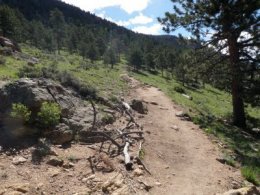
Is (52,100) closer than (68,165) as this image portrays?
No

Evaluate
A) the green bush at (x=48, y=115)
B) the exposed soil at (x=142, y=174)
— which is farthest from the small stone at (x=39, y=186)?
the green bush at (x=48, y=115)

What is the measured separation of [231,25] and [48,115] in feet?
43.1

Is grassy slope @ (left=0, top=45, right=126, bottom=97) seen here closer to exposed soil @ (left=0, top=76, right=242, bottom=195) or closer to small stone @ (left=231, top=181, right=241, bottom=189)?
exposed soil @ (left=0, top=76, right=242, bottom=195)

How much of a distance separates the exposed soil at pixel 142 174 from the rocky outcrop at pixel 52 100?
2.21 ft

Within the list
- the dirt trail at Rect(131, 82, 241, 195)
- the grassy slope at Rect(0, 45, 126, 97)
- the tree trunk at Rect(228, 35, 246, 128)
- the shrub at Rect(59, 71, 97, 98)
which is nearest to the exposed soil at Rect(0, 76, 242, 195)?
the dirt trail at Rect(131, 82, 241, 195)

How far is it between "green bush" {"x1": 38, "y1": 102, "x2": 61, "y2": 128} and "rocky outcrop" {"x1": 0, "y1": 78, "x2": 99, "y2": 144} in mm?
263

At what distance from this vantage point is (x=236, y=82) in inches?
849

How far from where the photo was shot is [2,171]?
31.6ft

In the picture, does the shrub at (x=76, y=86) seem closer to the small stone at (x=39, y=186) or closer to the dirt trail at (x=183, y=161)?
the dirt trail at (x=183, y=161)

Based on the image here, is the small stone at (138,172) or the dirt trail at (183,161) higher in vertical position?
the small stone at (138,172)

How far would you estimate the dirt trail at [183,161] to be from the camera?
1044 cm

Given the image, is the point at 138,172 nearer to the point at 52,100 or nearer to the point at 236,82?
the point at 52,100

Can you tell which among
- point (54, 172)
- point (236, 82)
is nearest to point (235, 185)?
point (54, 172)

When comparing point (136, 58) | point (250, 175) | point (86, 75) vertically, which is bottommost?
point (136, 58)
